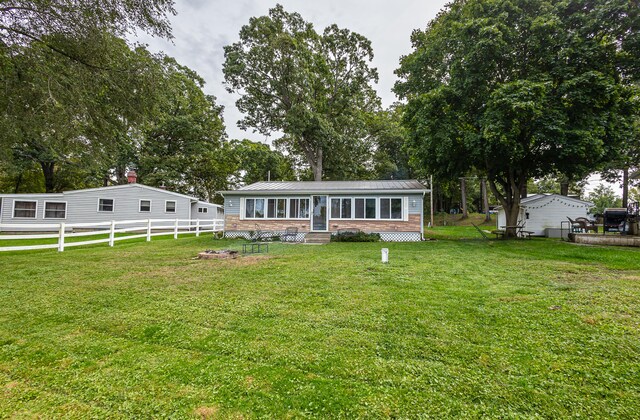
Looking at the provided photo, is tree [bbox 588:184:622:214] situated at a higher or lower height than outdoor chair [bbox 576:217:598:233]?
higher

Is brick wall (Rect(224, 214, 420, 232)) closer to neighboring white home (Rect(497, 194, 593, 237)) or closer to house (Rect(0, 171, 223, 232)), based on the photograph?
house (Rect(0, 171, 223, 232))

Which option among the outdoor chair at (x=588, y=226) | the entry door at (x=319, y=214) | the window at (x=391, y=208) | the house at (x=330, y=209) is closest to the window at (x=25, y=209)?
the house at (x=330, y=209)

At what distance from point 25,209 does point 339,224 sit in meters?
19.3

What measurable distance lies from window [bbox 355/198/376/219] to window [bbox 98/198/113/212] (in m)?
16.5

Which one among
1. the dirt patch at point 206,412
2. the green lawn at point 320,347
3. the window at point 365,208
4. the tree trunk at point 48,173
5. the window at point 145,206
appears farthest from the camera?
the tree trunk at point 48,173

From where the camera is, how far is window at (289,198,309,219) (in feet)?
48.5

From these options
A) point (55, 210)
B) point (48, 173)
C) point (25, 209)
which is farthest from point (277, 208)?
point (48, 173)

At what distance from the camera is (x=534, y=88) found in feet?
31.9

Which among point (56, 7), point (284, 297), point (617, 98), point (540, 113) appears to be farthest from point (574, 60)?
point (56, 7)

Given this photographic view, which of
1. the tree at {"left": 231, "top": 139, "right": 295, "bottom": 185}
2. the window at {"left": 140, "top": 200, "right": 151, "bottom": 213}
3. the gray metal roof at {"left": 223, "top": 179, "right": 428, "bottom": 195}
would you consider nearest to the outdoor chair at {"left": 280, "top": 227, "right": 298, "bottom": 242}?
the gray metal roof at {"left": 223, "top": 179, "right": 428, "bottom": 195}

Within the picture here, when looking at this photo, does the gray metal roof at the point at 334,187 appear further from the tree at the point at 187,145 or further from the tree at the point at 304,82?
the tree at the point at 187,145

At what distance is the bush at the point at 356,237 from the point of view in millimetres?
13367

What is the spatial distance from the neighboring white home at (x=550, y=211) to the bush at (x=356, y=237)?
10139 mm

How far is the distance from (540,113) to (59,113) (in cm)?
1478
